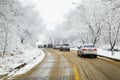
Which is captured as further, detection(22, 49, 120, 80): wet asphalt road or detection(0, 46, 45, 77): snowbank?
detection(0, 46, 45, 77): snowbank

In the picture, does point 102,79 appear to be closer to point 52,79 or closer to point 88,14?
point 52,79

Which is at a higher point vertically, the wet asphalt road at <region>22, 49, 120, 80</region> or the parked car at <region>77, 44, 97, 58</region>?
the parked car at <region>77, 44, 97, 58</region>

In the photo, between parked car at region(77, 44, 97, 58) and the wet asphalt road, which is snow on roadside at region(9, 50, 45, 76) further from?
parked car at region(77, 44, 97, 58)

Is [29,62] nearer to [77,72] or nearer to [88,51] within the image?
[88,51]

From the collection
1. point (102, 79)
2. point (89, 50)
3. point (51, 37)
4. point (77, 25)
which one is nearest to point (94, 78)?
point (102, 79)

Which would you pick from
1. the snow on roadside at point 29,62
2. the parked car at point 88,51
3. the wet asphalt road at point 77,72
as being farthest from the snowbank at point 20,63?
the parked car at point 88,51

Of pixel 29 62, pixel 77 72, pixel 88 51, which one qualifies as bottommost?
pixel 77 72

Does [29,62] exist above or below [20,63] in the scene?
above

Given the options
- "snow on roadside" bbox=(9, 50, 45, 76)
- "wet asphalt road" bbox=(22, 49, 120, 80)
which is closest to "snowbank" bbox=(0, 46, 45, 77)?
"snow on roadside" bbox=(9, 50, 45, 76)

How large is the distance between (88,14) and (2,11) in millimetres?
35500

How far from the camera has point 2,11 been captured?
74.3 ft

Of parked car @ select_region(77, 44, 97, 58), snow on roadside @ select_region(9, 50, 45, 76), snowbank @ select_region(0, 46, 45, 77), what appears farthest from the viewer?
parked car @ select_region(77, 44, 97, 58)

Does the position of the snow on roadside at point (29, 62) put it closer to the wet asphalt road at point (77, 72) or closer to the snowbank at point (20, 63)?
the snowbank at point (20, 63)

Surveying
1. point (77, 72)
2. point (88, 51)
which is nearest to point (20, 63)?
point (88, 51)
